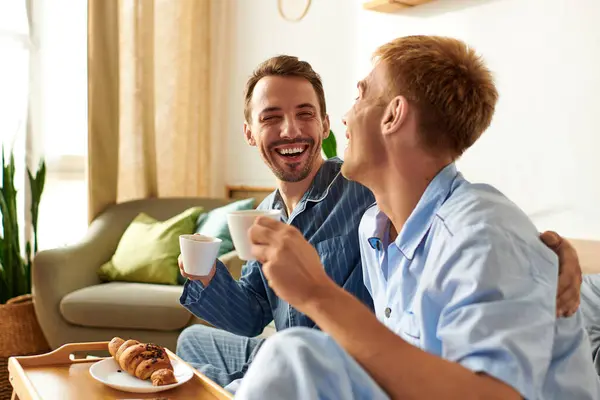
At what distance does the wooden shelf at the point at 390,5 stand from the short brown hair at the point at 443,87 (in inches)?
72.1

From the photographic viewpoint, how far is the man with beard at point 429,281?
0.81 meters

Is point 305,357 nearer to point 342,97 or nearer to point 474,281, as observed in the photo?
point 474,281

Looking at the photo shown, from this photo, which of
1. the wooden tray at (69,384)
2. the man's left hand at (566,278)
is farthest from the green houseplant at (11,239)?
the man's left hand at (566,278)

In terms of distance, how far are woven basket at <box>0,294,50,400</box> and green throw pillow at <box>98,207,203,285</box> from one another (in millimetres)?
402

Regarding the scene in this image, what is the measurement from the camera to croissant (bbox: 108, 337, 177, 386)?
157 cm

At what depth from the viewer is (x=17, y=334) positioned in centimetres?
302

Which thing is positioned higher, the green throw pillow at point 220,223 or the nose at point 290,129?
the nose at point 290,129

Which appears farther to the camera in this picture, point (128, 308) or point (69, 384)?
point (128, 308)

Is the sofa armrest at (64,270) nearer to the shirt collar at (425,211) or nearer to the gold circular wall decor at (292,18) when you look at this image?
the gold circular wall decor at (292,18)

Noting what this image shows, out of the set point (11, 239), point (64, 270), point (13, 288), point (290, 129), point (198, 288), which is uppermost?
point (290, 129)

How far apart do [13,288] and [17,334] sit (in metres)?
0.35

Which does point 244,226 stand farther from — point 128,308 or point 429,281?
point 128,308

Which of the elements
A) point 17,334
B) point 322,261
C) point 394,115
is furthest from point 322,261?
point 17,334

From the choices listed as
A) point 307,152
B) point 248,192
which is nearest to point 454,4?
point 307,152
